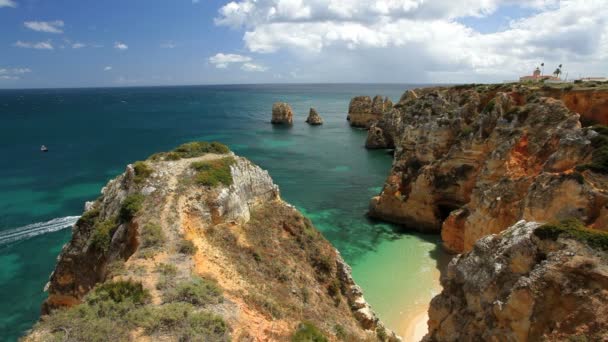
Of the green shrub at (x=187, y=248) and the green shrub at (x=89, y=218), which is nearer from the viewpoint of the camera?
the green shrub at (x=187, y=248)

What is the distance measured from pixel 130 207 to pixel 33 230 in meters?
26.6

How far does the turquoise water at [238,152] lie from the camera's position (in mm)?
27984

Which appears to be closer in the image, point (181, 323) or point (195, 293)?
point (181, 323)

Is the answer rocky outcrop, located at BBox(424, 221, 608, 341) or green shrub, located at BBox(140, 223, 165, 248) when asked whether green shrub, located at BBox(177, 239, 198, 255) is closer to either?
green shrub, located at BBox(140, 223, 165, 248)

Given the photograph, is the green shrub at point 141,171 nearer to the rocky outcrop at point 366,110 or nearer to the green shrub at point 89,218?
the green shrub at point 89,218

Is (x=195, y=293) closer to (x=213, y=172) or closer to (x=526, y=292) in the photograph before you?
(x=213, y=172)

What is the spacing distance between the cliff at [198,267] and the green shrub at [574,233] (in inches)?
341

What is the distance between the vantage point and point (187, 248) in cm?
1608

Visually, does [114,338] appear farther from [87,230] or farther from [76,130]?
[76,130]

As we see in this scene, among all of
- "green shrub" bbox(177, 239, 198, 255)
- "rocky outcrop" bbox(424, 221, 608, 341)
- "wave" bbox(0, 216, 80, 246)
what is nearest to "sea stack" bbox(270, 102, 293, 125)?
"wave" bbox(0, 216, 80, 246)

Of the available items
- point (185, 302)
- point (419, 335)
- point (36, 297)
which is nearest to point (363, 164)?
point (419, 335)

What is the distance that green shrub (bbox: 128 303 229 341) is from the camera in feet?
36.0

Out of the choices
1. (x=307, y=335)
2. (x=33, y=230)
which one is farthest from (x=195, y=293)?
(x=33, y=230)

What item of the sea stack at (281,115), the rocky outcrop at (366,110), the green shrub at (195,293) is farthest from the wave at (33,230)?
the rocky outcrop at (366,110)
